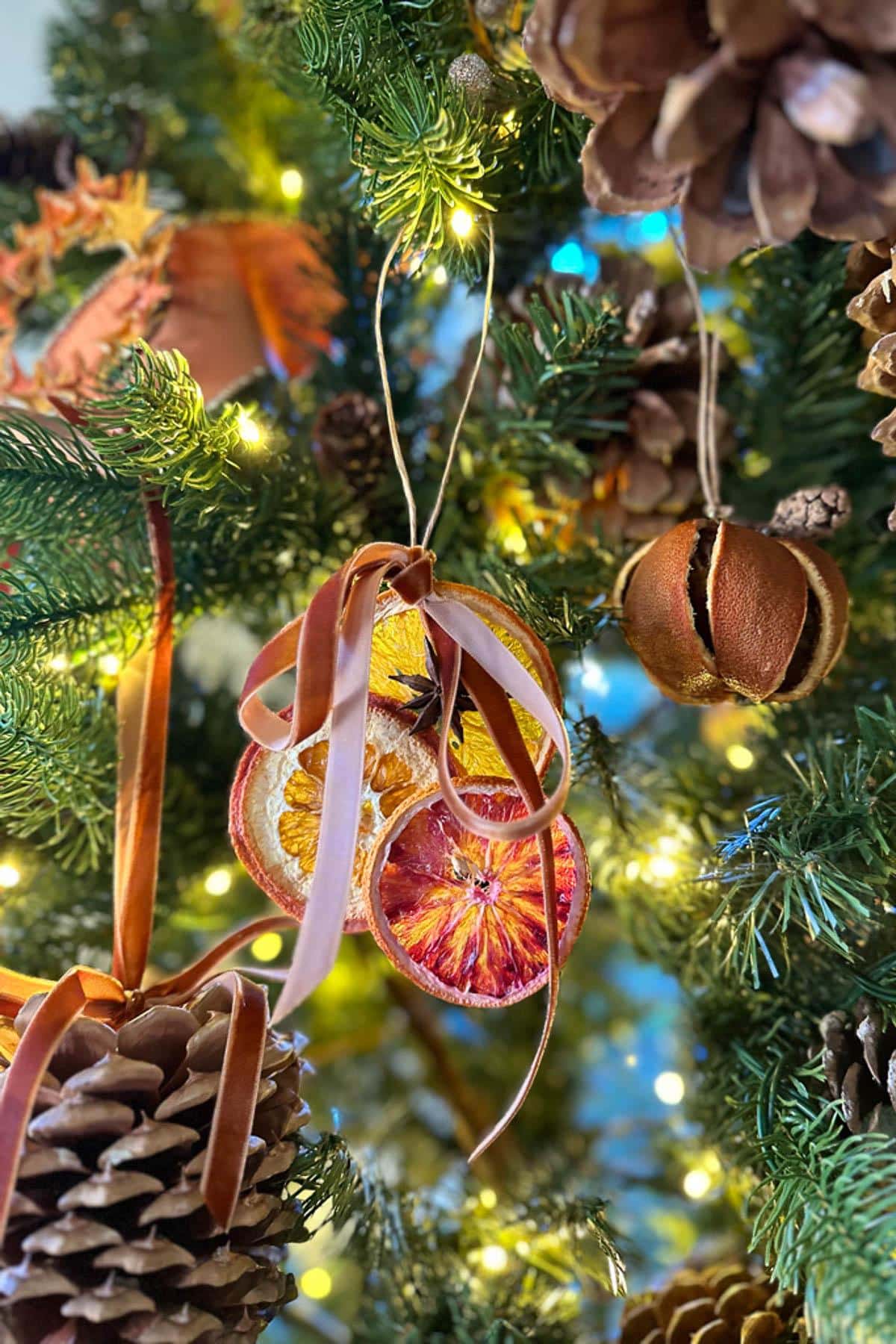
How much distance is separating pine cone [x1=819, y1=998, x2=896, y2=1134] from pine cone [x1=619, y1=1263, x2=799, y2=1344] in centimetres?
10

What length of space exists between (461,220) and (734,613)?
20cm

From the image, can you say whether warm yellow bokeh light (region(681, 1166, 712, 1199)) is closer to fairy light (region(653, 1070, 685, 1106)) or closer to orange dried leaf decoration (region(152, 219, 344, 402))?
fairy light (region(653, 1070, 685, 1106))

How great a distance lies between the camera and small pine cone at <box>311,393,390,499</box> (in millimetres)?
543

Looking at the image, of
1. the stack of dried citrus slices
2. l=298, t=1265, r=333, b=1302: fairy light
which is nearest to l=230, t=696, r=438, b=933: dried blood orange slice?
the stack of dried citrus slices

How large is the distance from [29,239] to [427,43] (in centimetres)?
28

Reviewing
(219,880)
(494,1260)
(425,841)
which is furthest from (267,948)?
(425,841)

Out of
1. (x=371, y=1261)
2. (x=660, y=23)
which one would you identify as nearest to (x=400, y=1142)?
(x=371, y=1261)

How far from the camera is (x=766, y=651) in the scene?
0.41 meters

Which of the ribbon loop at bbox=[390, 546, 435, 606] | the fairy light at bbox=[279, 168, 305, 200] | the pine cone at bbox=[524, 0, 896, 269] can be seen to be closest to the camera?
the pine cone at bbox=[524, 0, 896, 269]

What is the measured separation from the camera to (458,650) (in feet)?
1.28

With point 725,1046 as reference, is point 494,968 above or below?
above

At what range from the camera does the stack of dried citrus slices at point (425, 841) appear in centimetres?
39

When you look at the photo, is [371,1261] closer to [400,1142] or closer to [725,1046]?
[725,1046]

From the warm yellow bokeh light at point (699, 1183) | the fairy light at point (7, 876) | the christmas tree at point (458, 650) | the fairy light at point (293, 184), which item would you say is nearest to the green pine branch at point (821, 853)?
the christmas tree at point (458, 650)
